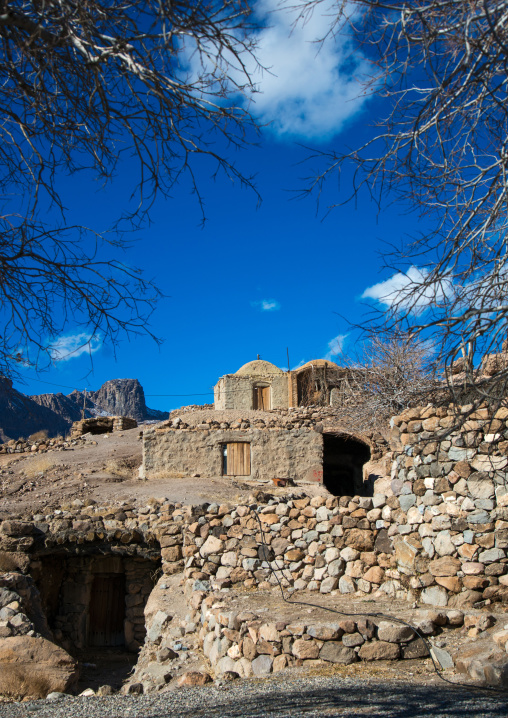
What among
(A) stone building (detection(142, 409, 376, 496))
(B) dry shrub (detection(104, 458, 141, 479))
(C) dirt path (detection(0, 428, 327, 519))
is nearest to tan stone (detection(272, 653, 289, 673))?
(C) dirt path (detection(0, 428, 327, 519))

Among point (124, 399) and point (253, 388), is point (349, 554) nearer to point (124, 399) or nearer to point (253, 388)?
point (253, 388)

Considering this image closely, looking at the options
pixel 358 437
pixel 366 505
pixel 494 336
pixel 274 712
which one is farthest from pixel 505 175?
pixel 358 437

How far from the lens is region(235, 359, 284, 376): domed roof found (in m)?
31.3

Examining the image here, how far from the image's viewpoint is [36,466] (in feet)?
67.3

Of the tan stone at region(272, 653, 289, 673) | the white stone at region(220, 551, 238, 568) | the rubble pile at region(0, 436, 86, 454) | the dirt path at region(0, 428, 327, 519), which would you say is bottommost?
the tan stone at region(272, 653, 289, 673)

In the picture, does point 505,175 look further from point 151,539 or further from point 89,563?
point 89,563

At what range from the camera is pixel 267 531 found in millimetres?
8359

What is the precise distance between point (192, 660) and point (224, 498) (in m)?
7.65

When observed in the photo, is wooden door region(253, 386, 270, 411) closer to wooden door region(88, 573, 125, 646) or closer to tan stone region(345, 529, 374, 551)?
wooden door region(88, 573, 125, 646)

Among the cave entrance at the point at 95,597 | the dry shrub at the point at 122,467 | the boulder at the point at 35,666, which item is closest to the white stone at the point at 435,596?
the boulder at the point at 35,666

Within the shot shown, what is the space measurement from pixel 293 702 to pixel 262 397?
26.7 metres

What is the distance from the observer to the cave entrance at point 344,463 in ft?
78.9

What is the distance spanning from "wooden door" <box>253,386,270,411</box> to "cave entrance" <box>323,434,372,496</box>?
614 cm

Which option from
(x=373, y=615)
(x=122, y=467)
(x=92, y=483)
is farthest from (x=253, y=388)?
(x=373, y=615)
